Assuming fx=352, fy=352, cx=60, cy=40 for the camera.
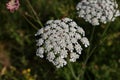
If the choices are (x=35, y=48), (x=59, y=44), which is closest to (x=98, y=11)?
(x=59, y=44)

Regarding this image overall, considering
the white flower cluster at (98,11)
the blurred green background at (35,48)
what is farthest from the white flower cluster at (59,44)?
the blurred green background at (35,48)

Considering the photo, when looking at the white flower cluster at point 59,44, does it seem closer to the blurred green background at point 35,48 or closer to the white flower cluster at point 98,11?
the white flower cluster at point 98,11

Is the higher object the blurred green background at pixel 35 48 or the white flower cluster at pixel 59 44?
the blurred green background at pixel 35 48

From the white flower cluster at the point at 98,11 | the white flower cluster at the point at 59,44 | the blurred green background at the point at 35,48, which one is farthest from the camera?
the blurred green background at the point at 35,48

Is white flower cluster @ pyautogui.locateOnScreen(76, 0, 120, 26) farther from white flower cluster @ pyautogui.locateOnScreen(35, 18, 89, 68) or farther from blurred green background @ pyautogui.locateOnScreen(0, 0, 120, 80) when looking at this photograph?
white flower cluster @ pyautogui.locateOnScreen(35, 18, 89, 68)

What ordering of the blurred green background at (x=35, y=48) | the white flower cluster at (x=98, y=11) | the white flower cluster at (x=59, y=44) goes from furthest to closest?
the blurred green background at (x=35, y=48)
the white flower cluster at (x=98, y=11)
the white flower cluster at (x=59, y=44)

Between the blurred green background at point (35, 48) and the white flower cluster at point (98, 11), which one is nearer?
the white flower cluster at point (98, 11)

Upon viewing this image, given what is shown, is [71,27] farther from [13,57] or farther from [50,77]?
[13,57]
